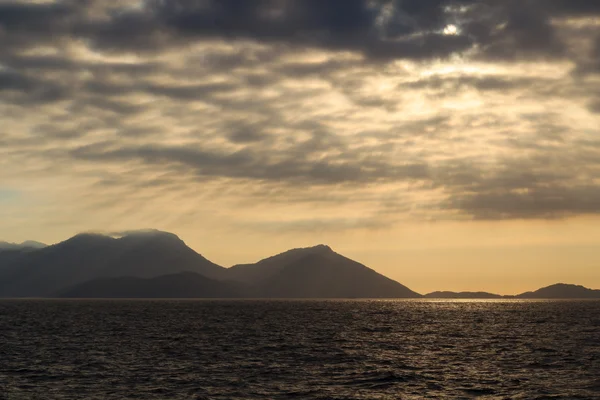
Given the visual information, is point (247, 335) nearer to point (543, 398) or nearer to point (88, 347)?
point (88, 347)

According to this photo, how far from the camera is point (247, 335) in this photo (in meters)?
109

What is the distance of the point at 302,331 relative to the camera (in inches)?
4742

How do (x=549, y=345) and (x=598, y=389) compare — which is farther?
(x=549, y=345)

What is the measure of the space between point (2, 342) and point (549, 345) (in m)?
79.1

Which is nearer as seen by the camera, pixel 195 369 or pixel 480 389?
pixel 480 389

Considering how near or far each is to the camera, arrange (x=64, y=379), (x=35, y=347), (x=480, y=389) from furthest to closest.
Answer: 1. (x=35, y=347)
2. (x=64, y=379)
3. (x=480, y=389)

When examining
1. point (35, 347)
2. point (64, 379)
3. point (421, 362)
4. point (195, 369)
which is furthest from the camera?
point (35, 347)

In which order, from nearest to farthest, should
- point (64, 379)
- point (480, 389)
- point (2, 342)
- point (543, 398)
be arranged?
point (543, 398) < point (480, 389) < point (64, 379) < point (2, 342)

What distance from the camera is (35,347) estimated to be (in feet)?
279

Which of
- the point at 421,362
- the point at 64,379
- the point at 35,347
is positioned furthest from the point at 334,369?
the point at 35,347

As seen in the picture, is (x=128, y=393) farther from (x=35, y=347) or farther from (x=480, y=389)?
(x=35, y=347)

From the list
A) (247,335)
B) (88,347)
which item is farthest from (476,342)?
(88,347)

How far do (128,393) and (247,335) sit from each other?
2357 inches

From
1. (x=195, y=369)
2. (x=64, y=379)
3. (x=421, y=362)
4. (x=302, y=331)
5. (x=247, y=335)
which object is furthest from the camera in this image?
(x=302, y=331)
